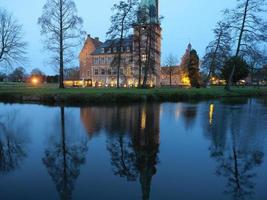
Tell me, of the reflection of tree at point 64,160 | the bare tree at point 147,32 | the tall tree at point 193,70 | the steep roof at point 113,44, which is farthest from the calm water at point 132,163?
the tall tree at point 193,70

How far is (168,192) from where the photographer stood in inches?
238

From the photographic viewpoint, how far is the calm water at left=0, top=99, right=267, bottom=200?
20.0 feet

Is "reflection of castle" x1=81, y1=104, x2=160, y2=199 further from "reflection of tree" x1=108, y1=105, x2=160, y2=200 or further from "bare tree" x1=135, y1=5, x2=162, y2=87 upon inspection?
"bare tree" x1=135, y1=5, x2=162, y2=87

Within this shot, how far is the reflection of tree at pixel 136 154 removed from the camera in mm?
7097

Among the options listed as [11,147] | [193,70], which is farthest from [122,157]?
[193,70]

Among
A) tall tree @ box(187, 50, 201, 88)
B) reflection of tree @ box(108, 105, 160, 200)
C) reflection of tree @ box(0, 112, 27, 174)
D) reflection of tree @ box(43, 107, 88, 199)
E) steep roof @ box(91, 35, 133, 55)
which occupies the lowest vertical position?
reflection of tree @ box(0, 112, 27, 174)

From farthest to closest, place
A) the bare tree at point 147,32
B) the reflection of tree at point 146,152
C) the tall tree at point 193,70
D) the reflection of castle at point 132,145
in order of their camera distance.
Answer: the tall tree at point 193,70 → the bare tree at point 147,32 → the reflection of castle at point 132,145 → the reflection of tree at point 146,152

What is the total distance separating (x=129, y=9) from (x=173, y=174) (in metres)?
38.3

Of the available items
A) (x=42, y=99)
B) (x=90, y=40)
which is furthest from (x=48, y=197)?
(x=90, y=40)

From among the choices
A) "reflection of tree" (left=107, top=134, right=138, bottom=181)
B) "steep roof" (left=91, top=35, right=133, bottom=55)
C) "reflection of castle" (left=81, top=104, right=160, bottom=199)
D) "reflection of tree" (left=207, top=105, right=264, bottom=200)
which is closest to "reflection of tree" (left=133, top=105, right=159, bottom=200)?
"reflection of castle" (left=81, top=104, right=160, bottom=199)

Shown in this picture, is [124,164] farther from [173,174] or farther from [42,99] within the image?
[42,99]

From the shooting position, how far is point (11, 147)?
31.9 feet

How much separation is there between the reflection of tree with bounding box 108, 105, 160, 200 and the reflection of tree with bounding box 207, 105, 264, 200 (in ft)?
5.73

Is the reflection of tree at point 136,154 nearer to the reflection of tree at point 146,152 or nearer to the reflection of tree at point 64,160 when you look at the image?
the reflection of tree at point 146,152
